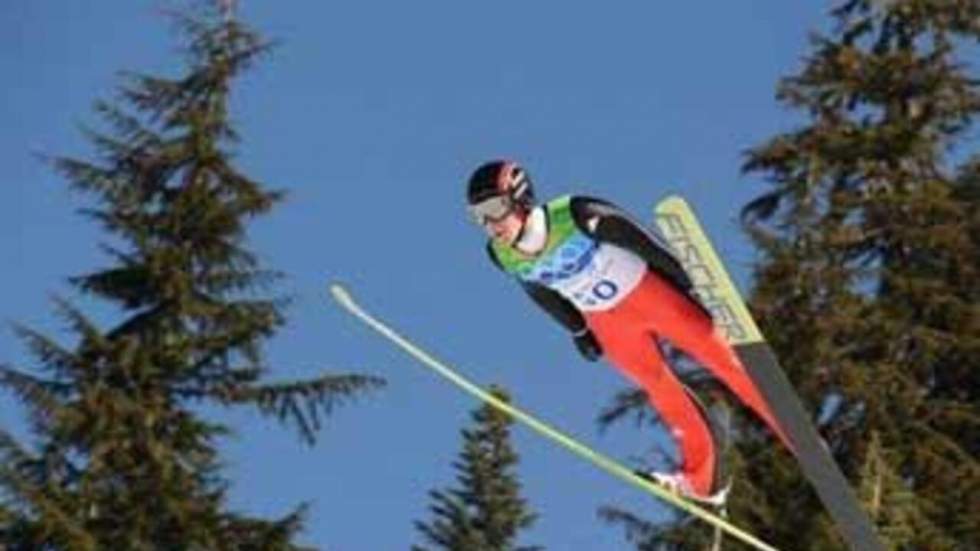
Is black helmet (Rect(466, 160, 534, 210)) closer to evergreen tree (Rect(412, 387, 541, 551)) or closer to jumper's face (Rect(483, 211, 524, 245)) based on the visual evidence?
jumper's face (Rect(483, 211, 524, 245))

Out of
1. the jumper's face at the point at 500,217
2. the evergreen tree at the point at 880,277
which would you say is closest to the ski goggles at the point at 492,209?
the jumper's face at the point at 500,217

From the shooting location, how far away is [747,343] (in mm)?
9914

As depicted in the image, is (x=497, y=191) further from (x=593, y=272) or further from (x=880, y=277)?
(x=880, y=277)

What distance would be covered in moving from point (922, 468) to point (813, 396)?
144 cm

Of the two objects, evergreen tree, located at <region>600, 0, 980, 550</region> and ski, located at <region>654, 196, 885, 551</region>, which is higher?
evergreen tree, located at <region>600, 0, 980, 550</region>

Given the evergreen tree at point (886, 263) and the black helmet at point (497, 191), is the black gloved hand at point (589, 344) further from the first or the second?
the evergreen tree at point (886, 263)

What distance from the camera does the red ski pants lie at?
10.7 m

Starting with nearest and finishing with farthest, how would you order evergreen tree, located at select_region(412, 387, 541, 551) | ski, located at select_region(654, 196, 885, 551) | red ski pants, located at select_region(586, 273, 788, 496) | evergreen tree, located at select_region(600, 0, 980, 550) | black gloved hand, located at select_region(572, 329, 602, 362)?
ski, located at select_region(654, 196, 885, 551)
red ski pants, located at select_region(586, 273, 788, 496)
black gloved hand, located at select_region(572, 329, 602, 362)
evergreen tree, located at select_region(600, 0, 980, 550)
evergreen tree, located at select_region(412, 387, 541, 551)

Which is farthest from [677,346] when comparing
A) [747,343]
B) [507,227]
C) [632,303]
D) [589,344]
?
[507,227]

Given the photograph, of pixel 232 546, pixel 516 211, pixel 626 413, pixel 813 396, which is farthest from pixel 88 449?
pixel 516 211

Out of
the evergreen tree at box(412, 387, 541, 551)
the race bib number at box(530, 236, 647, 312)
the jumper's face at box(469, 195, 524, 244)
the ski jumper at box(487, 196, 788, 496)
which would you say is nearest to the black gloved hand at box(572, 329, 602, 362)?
the ski jumper at box(487, 196, 788, 496)

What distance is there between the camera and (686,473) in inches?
421

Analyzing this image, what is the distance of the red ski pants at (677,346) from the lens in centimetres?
1066

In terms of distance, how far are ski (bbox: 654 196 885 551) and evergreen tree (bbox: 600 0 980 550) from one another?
10120mm
